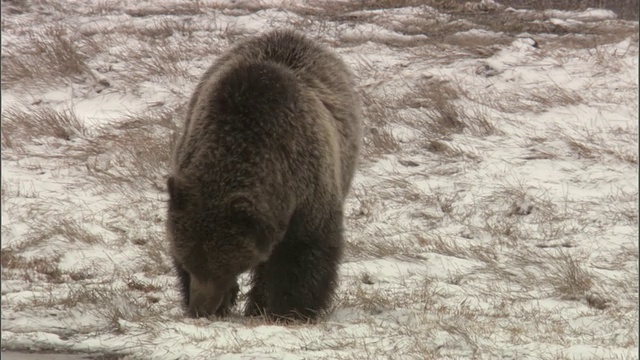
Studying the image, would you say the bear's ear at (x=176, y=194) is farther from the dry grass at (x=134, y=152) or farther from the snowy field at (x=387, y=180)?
the dry grass at (x=134, y=152)

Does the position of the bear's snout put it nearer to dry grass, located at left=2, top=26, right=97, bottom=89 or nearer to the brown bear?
the brown bear

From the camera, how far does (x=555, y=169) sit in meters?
10.3

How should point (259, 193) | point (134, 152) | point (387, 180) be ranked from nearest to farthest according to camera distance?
point (259, 193)
point (387, 180)
point (134, 152)

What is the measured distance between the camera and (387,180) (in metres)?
10.1

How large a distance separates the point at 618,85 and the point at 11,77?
8427 millimetres

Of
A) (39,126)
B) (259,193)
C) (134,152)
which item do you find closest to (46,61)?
(39,126)

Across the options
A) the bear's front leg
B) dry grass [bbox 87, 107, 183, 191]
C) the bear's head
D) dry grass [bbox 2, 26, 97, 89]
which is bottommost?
dry grass [bbox 2, 26, 97, 89]

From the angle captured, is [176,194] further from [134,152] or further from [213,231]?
[134,152]

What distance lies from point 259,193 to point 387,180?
438cm

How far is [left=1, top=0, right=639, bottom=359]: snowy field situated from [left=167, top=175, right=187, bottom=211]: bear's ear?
2.58 ft

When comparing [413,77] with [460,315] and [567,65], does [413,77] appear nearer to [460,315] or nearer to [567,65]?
[567,65]

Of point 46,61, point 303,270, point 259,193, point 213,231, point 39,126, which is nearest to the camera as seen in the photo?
point 213,231

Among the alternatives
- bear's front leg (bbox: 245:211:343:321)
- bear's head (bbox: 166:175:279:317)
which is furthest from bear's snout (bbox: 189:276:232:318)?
bear's front leg (bbox: 245:211:343:321)

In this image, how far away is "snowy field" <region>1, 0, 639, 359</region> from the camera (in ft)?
19.9
